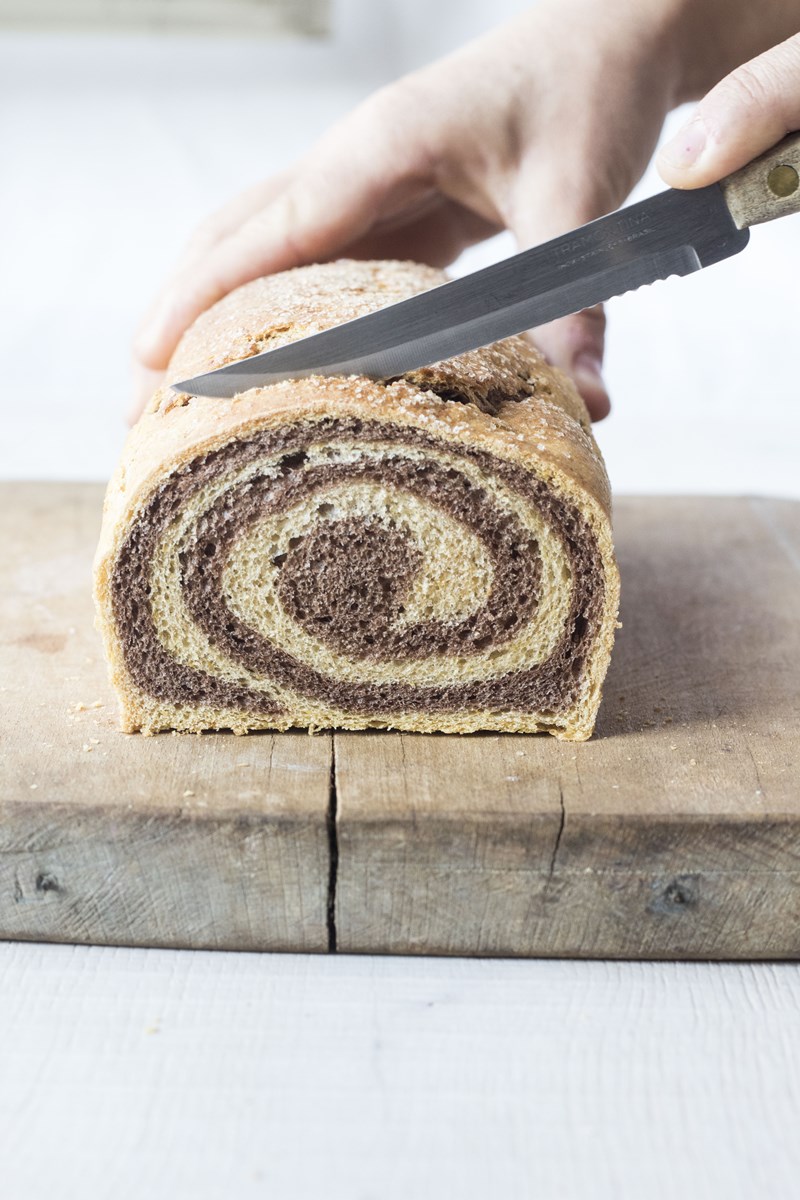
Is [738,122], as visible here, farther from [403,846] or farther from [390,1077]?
[390,1077]

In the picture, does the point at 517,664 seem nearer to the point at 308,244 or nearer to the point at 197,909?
the point at 197,909

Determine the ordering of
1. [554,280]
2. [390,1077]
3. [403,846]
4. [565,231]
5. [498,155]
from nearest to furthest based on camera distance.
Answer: [390,1077]
[403,846]
[554,280]
[565,231]
[498,155]

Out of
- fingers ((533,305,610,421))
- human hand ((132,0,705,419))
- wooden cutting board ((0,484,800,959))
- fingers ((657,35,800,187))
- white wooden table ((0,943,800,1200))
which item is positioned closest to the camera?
white wooden table ((0,943,800,1200))

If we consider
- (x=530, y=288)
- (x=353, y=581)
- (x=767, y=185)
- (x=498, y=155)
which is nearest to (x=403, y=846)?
(x=353, y=581)

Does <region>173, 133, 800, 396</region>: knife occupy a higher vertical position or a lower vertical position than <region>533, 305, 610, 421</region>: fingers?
higher

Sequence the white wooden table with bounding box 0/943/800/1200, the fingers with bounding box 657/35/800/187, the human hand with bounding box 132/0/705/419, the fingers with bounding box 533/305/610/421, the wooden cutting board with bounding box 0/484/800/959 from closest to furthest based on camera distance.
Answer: the white wooden table with bounding box 0/943/800/1200 → the wooden cutting board with bounding box 0/484/800/959 → the fingers with bounding box 657/35/800/187 → the fingers with bounding box 533/305/610/421 → the human hand with bounding box 132/0/705/419

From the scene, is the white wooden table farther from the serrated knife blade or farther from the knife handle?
the knife handle

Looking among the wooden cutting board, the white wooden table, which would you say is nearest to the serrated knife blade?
the wooden cutting board
